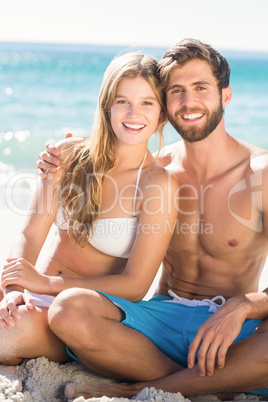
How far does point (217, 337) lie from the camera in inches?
A: 91.6

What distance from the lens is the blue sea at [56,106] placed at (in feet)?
34.3

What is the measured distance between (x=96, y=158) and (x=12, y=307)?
967 mm

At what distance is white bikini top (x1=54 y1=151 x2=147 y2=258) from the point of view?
2848mm

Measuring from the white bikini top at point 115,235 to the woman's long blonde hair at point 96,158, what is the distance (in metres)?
0.05

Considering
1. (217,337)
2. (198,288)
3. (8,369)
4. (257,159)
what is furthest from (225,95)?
(8,369)

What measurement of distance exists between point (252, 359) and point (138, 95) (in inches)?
56.5

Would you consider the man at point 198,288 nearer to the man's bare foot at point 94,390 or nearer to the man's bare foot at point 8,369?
the man's bare foot at point 94,390

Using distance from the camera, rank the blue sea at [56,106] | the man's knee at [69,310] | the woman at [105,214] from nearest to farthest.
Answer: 1. the man's knee at [69,310]
2. the woman at [105,214]
3. the blue sea at [56,106]

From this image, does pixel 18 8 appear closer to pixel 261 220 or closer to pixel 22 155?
pixel 22 155

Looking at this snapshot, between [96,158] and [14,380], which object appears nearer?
[14,380]

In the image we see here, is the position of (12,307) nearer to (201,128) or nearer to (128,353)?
(128,353)

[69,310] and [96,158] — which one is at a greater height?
[96,158]

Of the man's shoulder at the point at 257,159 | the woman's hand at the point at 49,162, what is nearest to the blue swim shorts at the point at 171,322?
the man's shoulder at the point at 257,159

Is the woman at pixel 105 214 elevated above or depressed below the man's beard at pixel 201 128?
below
